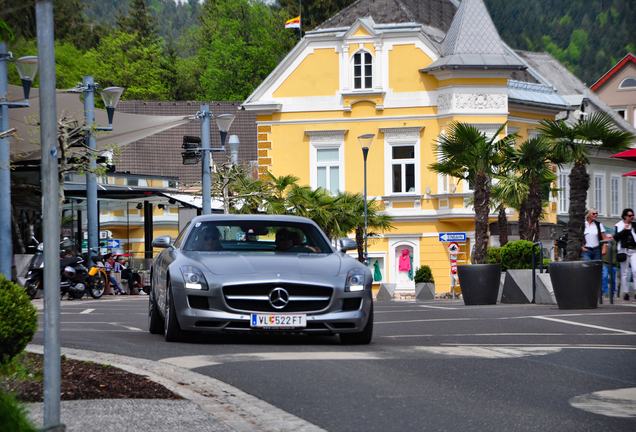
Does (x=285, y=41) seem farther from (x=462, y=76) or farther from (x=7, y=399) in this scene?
(x=7, y=399)

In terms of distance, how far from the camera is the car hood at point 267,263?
33.5ft

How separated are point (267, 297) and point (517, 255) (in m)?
13.4

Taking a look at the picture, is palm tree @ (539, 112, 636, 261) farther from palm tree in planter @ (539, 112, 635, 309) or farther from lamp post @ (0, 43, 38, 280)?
lamp post @ (0, 43, 38, 280)

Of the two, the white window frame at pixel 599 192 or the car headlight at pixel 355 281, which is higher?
the white window frame at pixel 599 192

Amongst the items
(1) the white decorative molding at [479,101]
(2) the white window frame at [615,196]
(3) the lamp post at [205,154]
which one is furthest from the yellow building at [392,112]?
(2) the white window frame at [615,196]

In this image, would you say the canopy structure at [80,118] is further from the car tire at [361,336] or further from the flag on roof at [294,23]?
the flag on roof at [294,23]

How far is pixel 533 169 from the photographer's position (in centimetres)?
2512

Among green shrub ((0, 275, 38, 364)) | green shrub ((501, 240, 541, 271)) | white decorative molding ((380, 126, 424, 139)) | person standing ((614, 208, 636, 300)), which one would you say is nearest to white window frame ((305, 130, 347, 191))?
white decorative molding ((380, 126, 424, 139))

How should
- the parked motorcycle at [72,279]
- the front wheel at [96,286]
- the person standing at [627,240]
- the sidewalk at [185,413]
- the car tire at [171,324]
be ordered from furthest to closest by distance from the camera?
1. the front wheel at [96,286]
2. the parked motorcycle at [72,279]
3. the person standing at [627,240]
4. the car tire at [171,324]
5. the sidewalk at [185,413]

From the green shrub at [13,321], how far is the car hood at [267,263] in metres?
2.69

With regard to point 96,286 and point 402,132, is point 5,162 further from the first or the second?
point 402,132

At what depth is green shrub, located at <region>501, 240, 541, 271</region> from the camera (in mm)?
22328

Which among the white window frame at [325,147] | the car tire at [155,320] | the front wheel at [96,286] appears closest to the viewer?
the car tire at [155,320]

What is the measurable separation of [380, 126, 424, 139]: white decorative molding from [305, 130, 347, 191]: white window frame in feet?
5.59
